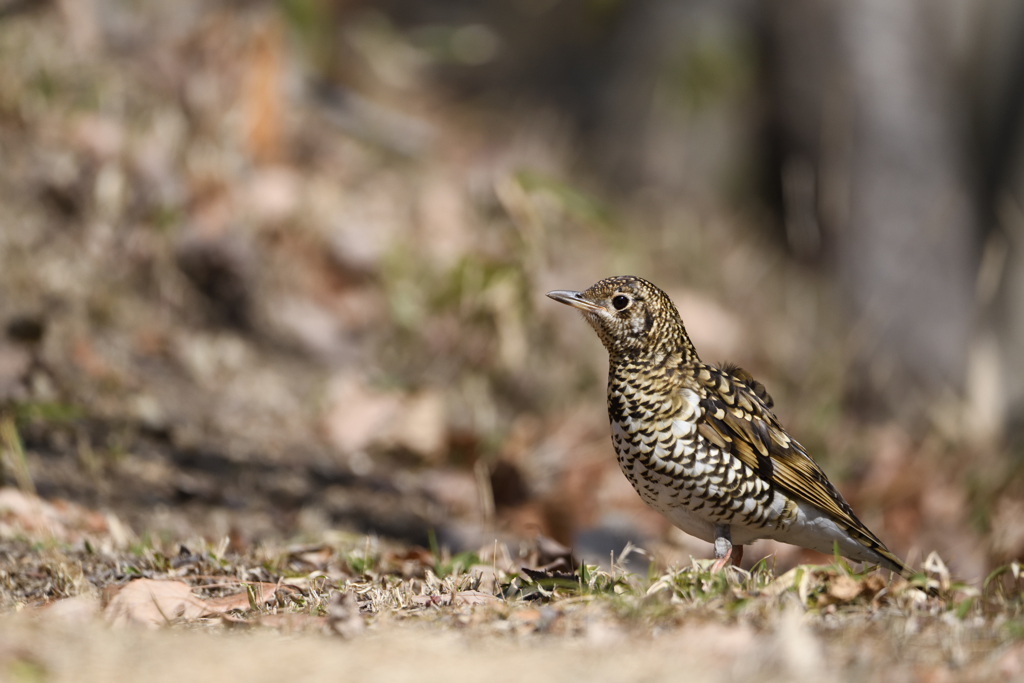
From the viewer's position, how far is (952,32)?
8.75 m

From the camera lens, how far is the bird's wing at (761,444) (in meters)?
3.54

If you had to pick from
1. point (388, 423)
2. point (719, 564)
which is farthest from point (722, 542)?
point (388, 423)

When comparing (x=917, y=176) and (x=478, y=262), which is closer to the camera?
(x=478, y=262)

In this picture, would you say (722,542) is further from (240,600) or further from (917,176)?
(917,176)

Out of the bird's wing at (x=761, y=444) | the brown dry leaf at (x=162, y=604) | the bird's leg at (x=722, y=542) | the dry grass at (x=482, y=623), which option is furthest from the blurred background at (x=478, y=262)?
the brown dry leaf at (x=162, y=604)

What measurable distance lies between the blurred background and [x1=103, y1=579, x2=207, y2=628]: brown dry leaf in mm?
1305

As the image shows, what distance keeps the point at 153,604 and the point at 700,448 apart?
176 cm

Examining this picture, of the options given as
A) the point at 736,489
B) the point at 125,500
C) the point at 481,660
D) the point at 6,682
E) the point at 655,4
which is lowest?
the point at 125,500

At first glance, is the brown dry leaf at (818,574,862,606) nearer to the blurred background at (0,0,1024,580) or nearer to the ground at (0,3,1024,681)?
the ground at (0,3,1024,681)

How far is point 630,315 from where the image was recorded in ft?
12.1

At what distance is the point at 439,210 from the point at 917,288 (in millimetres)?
3829

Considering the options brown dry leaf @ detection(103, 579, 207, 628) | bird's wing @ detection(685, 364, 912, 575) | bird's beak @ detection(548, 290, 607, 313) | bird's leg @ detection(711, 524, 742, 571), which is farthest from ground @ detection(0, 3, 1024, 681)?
bird's beak @ detection(548, 290, 607, 313)

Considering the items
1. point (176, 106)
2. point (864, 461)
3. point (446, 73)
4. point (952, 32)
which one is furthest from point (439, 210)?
point (446, 73)

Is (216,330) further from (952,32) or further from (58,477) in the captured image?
(952,32)
